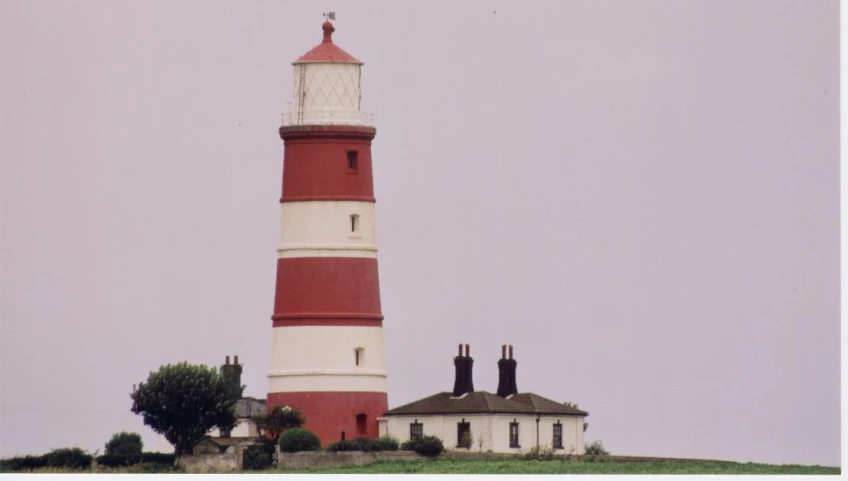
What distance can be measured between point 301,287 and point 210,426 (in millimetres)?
4150

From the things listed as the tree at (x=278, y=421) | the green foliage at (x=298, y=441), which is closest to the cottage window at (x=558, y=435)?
the tree at (x=278, y=421)

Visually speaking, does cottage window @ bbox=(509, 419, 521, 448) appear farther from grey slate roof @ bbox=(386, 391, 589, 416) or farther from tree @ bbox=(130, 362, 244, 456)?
tree @ bbox=(130, 362, 244, 456)

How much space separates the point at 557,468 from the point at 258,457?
7228 mm

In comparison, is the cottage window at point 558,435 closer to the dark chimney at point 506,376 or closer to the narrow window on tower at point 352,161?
the dark chimney at point 506,376

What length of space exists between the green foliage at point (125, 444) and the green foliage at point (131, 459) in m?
0.72

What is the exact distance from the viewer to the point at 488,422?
9938cm

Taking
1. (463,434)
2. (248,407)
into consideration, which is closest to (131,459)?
(248,407)

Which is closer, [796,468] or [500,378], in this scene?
[796,468]

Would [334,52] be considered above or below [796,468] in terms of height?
above

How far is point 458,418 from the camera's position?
9975 cm

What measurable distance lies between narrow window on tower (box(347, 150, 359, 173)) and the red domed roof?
226 cm

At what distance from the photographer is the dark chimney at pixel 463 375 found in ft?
333
